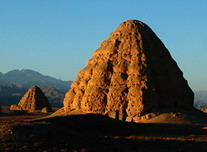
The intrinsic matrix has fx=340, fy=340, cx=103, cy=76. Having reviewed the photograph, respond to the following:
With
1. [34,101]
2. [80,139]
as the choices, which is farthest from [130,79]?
[34,101]

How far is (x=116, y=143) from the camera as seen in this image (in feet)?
46.1

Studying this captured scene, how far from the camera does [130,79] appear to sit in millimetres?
26906

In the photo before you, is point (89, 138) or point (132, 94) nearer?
point (89, 138)

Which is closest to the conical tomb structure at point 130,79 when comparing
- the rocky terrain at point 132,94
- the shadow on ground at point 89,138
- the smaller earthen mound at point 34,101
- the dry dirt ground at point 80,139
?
the rocky terrain at point 132,94

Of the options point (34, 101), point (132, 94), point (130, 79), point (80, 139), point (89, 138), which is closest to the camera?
point (80, 139)

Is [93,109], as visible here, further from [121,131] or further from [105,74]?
[121,131]

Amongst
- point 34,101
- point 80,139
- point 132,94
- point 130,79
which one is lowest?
point 80,139

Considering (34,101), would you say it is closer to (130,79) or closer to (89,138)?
(130,79)

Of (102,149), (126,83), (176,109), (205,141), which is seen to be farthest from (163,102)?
(102,149)

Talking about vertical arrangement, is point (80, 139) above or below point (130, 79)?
below

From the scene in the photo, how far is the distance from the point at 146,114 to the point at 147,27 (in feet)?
31.1

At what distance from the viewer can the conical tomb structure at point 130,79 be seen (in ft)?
85.8

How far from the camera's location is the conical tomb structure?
85.8 feet

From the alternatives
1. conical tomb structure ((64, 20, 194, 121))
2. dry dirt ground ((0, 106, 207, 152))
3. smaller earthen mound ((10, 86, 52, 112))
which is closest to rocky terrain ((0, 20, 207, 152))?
conical tomb structure ((64, 20, 194, 121))
